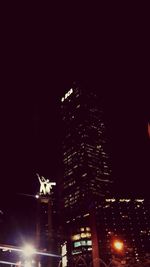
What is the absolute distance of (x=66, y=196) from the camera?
10925 cm

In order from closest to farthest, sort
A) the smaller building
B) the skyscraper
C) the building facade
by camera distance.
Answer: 1. the smaller building
2. the building facade
3. the skyscraper

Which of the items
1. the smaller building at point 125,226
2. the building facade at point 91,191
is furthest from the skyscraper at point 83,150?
the smaller building at point 125,226

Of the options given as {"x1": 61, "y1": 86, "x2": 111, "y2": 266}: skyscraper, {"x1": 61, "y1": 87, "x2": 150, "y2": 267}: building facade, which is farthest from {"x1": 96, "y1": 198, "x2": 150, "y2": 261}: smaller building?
{"x1": 61, "y1": 86, "x2": 111, "y2": 266}: skyscraper

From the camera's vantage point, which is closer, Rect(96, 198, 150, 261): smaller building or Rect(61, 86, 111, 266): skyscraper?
Rect(96, 198, 150, 261): smaller building

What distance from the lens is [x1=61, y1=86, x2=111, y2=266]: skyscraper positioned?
110 metres

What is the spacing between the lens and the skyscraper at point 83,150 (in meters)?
110

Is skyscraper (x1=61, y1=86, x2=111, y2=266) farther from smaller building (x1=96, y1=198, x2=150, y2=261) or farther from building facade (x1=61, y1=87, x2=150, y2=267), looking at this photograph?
smaller building (x1=96, y1=198, x2=150, y2=261)

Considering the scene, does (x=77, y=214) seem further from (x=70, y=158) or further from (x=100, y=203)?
(x=70, y=158)

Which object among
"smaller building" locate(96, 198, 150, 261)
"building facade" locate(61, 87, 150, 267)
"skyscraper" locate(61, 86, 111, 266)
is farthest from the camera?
"skyscraper" locate(61, 86, 111, 266)

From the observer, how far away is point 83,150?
11612 cm

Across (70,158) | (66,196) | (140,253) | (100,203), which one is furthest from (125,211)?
(70,158)

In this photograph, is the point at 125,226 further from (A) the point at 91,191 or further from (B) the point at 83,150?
(B) the point at 83,150

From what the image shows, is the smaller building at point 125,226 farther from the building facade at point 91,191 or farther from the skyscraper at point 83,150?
the skyscraper at point 83,150

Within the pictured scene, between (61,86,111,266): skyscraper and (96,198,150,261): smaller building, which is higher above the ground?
(61,86,111,266): skyscraper
